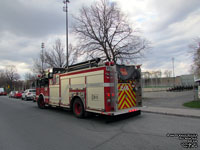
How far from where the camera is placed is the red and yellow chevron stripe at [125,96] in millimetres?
7488

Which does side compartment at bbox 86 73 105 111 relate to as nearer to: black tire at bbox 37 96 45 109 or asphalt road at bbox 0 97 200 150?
asphalt road at bbox 0 97 200 150

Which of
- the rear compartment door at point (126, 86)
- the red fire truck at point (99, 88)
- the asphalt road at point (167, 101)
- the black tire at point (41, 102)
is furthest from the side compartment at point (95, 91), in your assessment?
the asphalt road at point (167, 101)

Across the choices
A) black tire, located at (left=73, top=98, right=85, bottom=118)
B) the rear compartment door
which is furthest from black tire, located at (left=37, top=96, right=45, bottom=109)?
the rear compartment door

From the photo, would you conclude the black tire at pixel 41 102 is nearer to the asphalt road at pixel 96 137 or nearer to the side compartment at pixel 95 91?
the asphalt road at pixel 96 137

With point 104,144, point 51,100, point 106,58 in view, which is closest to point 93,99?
point 104,144

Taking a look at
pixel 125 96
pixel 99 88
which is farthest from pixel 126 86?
pixel 99 88

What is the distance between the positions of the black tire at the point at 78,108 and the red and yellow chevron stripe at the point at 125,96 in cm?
206

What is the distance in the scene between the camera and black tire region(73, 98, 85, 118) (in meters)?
8.17

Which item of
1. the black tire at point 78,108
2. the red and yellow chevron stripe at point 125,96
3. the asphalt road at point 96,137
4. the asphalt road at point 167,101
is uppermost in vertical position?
A: the red and yellow chevron stripe at point 125,96

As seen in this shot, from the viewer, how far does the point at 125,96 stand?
7.79 m

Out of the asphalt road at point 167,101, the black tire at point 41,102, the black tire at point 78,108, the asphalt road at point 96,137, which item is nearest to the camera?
the asphalt road at point 96,137

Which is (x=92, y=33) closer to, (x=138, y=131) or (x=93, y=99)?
(x=93, y=99)

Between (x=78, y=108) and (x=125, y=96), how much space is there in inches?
110

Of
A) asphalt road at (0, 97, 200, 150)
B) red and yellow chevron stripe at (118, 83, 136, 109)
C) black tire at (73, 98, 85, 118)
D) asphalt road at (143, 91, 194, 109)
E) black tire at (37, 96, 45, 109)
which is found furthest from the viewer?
black tire at (37, 96, 45, 109)
